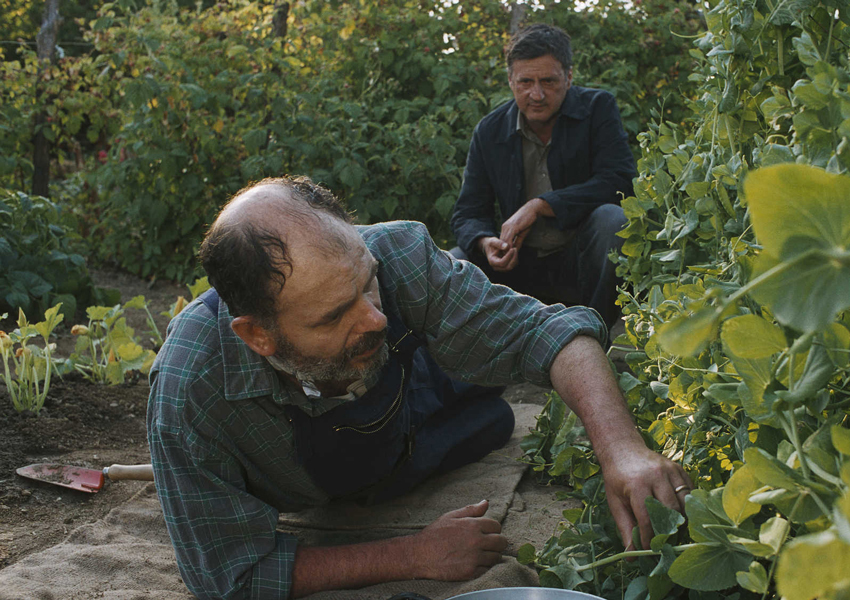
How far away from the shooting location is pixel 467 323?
187cm

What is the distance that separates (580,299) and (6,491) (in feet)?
7.23

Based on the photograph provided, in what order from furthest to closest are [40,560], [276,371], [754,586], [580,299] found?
[580,299] < [40,560] < [276,371] < [754,586]

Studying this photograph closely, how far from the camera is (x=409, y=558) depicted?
1.83 m

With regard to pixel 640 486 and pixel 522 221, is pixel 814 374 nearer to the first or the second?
pixel 640 486

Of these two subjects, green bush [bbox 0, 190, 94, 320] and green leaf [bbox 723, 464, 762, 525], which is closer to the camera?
green leaf [bbox 723, 464, 762, 525]

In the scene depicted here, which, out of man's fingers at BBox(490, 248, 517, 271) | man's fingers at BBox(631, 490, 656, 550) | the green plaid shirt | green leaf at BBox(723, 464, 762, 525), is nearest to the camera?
green leaf at BBox(723, 464, 762, 525)

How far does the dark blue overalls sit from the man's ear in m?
0.17

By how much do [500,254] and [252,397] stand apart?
178cm

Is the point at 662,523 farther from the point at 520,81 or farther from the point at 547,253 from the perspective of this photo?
the point at 520,81

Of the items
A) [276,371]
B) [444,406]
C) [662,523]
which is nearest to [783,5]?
[662,523]

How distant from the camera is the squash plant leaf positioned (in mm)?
479

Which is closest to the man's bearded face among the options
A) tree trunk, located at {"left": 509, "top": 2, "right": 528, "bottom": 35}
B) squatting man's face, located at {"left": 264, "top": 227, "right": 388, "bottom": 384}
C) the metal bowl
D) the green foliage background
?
squatting man's face, located at {"left": 264, "top": 227, "right": 388, "bottom": 384}

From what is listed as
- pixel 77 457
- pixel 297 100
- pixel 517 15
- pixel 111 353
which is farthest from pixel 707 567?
pixel 517 15

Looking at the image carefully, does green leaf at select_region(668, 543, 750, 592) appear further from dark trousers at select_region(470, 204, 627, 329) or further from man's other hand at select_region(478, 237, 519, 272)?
man's other hand at select_region(478, 237, 519, 272)
